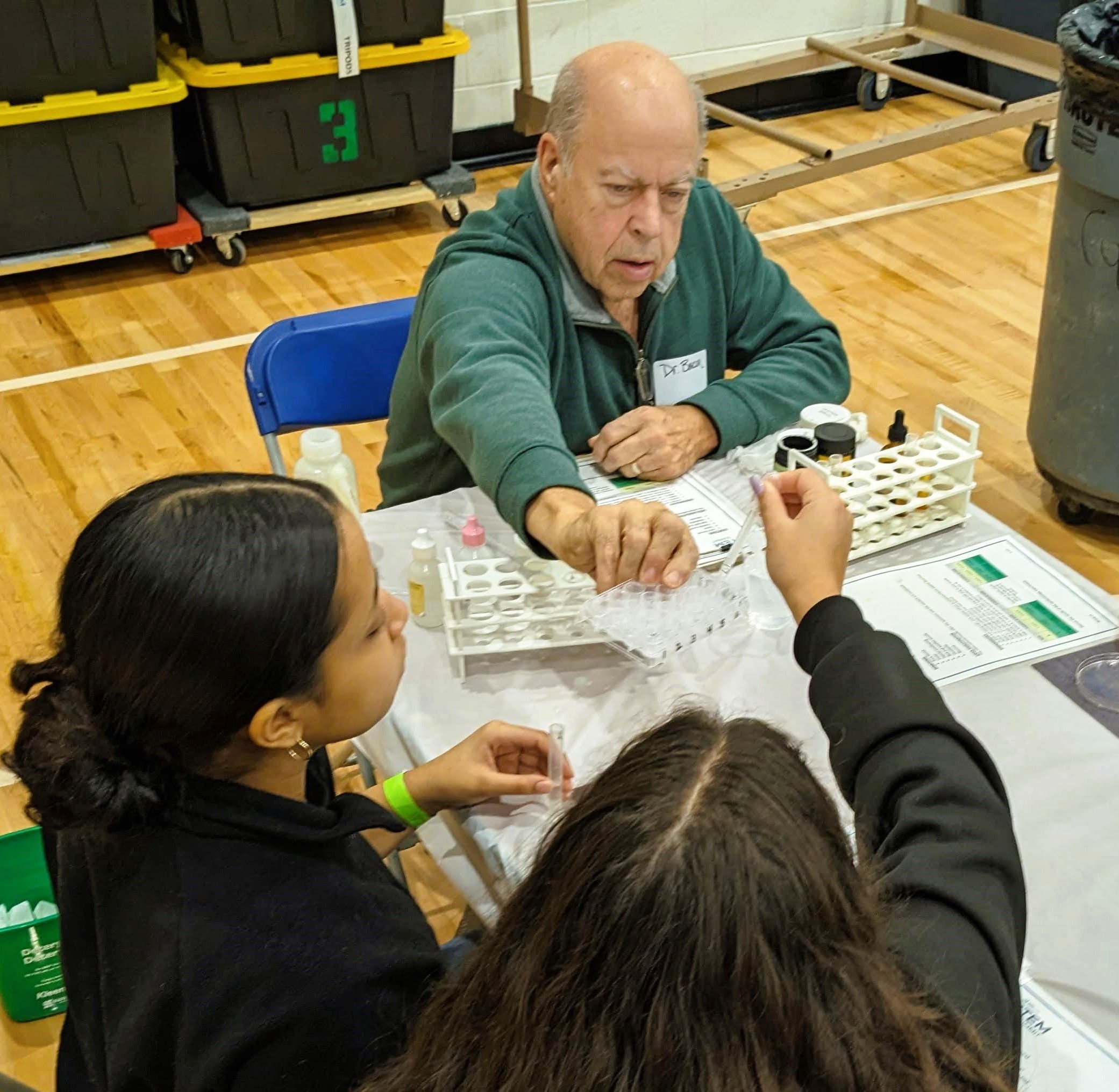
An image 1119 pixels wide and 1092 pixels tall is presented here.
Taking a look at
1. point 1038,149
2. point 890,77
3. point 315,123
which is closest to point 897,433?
point 315,123

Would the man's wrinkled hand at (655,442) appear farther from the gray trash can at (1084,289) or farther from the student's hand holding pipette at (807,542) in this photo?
the gray trash can at (1084,289)

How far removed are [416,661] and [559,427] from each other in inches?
15.0

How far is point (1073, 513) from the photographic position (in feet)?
9.73

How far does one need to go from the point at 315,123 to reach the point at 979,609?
3.26m

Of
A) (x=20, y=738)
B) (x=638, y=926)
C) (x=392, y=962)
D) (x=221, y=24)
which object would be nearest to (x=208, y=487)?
(x=20, y=738)

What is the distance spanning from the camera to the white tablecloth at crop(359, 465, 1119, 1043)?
1.08 m

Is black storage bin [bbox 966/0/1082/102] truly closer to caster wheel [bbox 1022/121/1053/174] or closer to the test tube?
caster wheel [bbox 1022/121/1053/174]

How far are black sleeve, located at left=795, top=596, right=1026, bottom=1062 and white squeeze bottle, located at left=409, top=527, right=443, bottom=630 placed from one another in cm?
49

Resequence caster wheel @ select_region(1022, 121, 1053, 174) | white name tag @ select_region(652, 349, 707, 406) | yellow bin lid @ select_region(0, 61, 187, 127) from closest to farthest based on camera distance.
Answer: white name tag @ select_region(652, 349, 707, 406), yellow bin lid @ select_region(0, 61, 187, 127), caster wheel @ select_region(1022, 121, 1053, 174)

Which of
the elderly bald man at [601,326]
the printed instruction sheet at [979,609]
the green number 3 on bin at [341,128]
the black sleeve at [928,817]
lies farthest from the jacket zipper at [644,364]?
the green number 3 on bin at [341,128]

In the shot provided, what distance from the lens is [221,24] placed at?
3.84m

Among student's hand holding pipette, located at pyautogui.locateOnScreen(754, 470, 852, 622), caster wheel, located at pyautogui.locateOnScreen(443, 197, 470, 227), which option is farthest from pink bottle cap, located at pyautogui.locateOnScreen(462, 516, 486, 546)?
caster wheel, located at pyautogui.locateOnScreen(443, 197, 470, 227)

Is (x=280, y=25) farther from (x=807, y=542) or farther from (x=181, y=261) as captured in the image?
(x=807, y=542)

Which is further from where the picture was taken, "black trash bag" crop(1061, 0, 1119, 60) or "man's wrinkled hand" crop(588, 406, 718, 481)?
"black trash bag" crop(1061, 0, 1119, 60)
